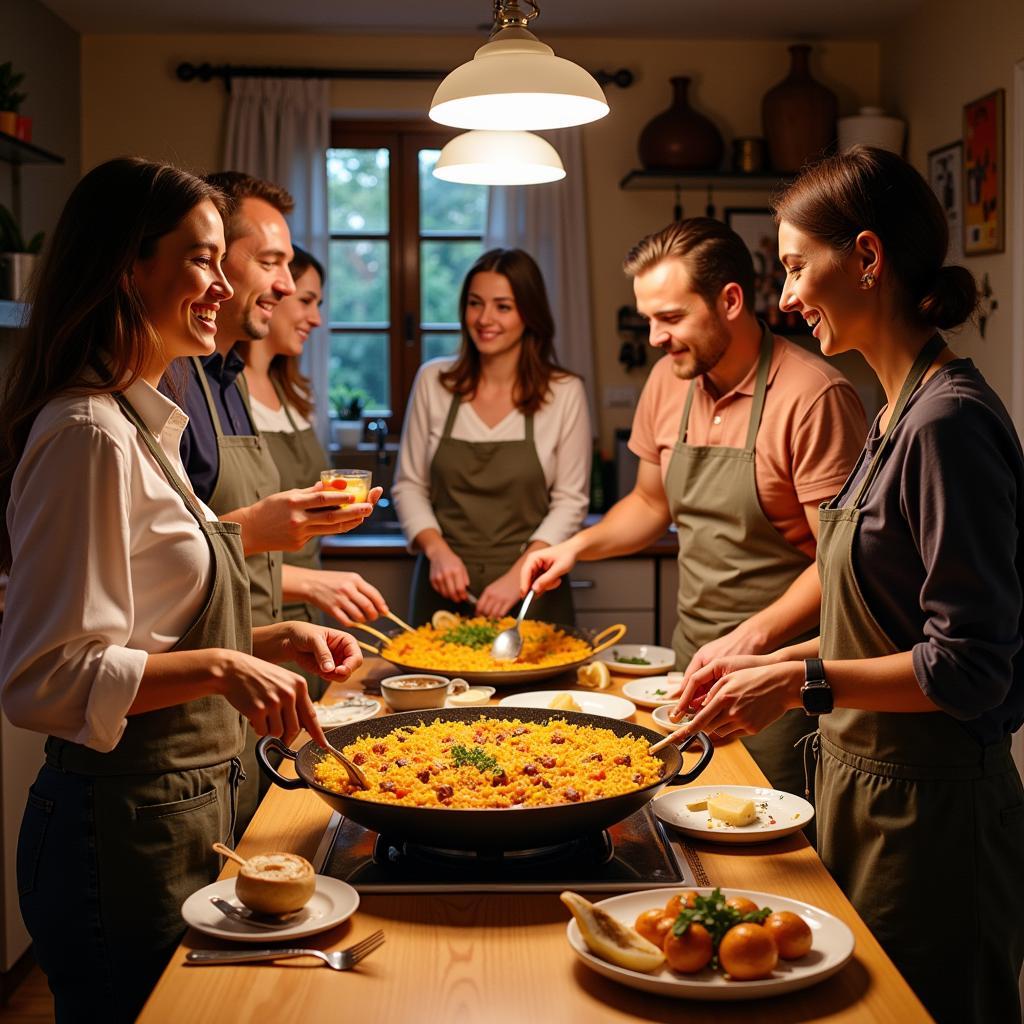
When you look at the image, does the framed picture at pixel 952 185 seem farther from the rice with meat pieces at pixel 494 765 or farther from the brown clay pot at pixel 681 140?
the rice with meat pieces at pixel 494 765

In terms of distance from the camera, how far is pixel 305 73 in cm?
520

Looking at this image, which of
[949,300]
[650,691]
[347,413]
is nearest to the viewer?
[949,300]

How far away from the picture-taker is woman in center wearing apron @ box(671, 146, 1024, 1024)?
1.65 meters

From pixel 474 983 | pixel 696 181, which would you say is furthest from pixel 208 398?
pixel 696 181

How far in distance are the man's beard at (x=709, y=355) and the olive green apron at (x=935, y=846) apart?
101 centimetres

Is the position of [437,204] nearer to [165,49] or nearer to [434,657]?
[165,49]

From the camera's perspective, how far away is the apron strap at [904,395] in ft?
5.98

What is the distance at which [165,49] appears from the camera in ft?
17.2

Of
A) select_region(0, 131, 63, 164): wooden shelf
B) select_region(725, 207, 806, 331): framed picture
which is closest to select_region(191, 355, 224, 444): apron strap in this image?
select_region(0, 131, 63, 164): wooden shelf

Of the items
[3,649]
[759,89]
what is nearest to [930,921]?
[3,649]

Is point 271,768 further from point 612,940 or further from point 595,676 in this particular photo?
point 595,676

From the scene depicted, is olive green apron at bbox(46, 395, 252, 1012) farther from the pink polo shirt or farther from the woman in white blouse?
the woman in white blouse

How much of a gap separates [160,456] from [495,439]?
2248mm

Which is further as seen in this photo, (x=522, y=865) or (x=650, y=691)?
(x=650, y=691)
